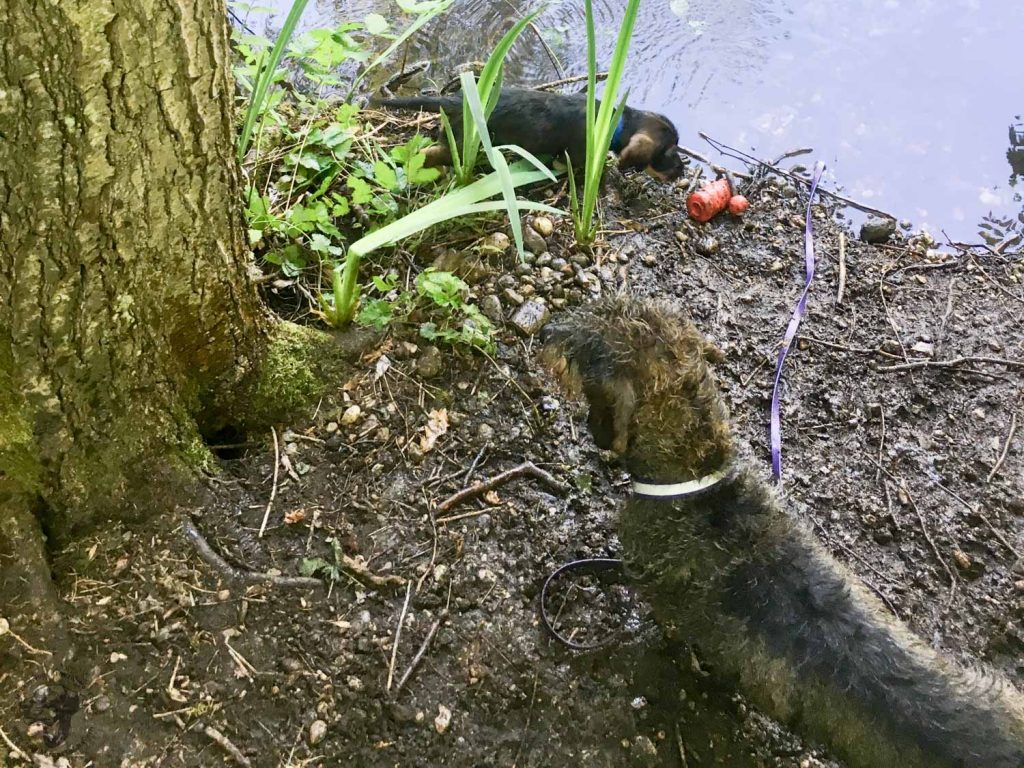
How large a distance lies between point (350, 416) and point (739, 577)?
1348mm

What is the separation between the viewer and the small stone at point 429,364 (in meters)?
2.65

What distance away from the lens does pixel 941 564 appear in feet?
8.93

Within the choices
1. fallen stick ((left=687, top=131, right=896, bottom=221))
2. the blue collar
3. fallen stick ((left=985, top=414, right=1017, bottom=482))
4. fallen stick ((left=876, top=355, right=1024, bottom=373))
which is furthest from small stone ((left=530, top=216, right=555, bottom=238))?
fallen stick ((left=985, top=414, right=1017, bottom=482))

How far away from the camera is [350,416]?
2.49m

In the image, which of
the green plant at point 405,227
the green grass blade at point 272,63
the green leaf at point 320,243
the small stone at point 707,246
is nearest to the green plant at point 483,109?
the green plant at point 405,227

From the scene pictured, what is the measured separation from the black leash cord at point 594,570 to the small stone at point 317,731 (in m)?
0.72

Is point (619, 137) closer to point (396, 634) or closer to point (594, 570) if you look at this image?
point (594, 570)

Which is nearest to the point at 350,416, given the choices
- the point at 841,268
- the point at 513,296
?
the point at 513,296

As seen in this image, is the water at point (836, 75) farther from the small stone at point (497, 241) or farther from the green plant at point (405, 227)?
the green plant at point (405, 227)

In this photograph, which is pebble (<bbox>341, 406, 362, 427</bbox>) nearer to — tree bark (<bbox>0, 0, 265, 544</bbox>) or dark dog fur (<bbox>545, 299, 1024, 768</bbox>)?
tree bark (<bbox>0, 0, 265, 544</bbox>)

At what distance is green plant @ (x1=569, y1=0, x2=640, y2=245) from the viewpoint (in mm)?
2467

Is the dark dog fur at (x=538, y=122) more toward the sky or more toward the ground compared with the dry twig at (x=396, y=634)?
more toward the sky

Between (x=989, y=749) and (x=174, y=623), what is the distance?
6.97 feet

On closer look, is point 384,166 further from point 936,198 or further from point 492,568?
point 936,198
